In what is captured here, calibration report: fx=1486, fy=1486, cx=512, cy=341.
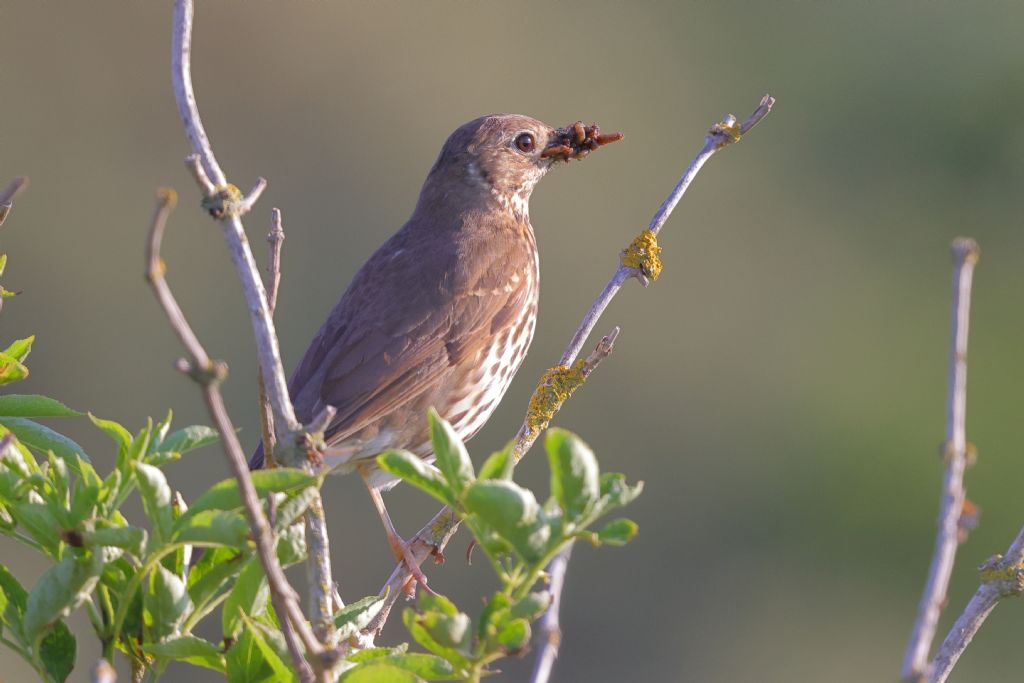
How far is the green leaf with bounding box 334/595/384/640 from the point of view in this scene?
3.26 metres

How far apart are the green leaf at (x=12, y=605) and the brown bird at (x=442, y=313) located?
2.31 meters

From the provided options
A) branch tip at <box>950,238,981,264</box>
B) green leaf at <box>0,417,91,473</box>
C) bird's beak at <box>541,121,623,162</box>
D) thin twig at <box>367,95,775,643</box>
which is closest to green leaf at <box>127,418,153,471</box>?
green leaf at <box>0,417,91,473</box>

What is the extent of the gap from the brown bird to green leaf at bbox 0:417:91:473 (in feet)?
5.96

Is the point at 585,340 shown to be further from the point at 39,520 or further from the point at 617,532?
the point at 39,520

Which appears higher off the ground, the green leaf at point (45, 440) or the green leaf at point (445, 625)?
the green leaf at point (445, 625)

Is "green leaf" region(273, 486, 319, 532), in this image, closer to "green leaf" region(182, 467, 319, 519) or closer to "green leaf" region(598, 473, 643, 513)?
"green leaf" region(182, 467, 319, 519)

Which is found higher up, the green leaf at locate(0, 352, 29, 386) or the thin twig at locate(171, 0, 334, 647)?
the thin twig at locate(171, 0, 334, 647)

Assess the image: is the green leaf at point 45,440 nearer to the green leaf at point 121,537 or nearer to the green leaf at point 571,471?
the green leaf at point 121,537

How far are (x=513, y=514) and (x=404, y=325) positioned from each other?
12.2ft

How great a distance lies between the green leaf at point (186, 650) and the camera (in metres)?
2.97

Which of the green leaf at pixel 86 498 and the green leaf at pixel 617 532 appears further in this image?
the green leaf at pixel 86 498

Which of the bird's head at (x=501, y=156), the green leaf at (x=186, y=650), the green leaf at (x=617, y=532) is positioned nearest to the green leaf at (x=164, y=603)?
the green leaf at (x=186, y=650)

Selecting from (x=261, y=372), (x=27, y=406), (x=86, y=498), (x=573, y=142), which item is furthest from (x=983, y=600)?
(x=573, y=142)

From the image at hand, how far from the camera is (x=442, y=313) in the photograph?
6.44 metres
